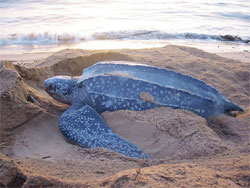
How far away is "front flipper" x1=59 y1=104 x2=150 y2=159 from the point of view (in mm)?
1788

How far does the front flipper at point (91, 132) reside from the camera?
1.79 m

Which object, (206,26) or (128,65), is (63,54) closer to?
(128,65)

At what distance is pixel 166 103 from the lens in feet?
7.23

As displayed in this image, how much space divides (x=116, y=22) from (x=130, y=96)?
519 centimetres

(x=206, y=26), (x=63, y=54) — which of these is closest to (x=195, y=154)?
(x=63, y=54)

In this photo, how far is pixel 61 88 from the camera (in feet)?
8.57

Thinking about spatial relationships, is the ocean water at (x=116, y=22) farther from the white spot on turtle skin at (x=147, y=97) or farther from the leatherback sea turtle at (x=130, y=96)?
the white spot on turtle skin at (x=147, y=97)

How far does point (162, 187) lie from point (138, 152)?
71cm

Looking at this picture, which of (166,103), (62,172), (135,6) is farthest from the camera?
(135,6)

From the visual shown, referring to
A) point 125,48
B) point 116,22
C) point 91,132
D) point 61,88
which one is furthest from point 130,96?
point 116,22

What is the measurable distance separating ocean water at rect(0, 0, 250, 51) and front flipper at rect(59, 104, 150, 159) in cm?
295

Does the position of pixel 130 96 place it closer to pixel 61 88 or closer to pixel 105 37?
→ pixel 61 88

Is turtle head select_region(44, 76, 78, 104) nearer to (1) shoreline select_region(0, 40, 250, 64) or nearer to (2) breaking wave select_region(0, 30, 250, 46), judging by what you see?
(1) shoreline select_region(0, 40, 250, 64)

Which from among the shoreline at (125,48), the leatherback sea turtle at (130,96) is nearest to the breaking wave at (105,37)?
the shoreline at (125,48)
